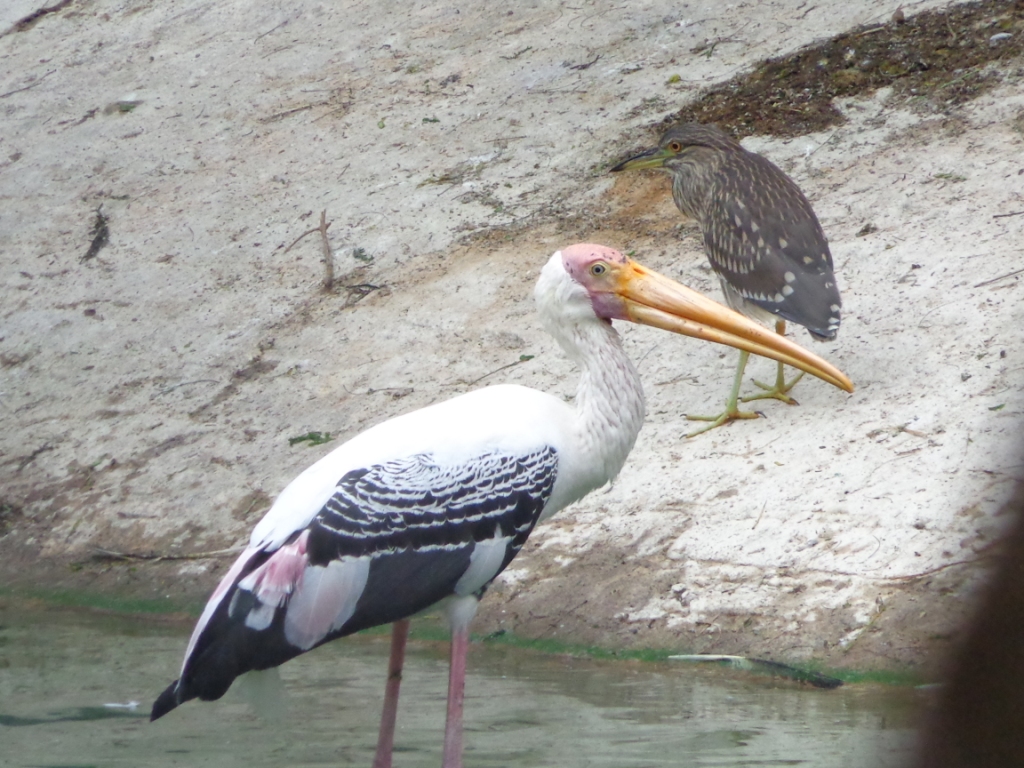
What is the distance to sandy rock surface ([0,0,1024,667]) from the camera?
5078 mm

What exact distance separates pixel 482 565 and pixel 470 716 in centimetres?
71

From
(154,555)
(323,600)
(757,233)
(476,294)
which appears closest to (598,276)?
(323,600)

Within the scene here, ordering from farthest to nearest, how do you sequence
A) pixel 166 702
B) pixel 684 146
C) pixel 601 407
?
pixel 684 146
pixel 601 407
pixel 166 702

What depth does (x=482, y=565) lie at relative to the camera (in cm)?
397

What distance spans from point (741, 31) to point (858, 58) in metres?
1.07

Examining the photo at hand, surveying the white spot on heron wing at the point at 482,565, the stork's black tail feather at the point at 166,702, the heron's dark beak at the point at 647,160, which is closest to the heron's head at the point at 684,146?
the heron's dark beak at the point at 647,160

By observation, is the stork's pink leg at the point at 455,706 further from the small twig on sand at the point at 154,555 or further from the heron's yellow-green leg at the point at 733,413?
the heron's yellow-green leg at the point at 733,413

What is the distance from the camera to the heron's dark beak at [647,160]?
23.3 feet

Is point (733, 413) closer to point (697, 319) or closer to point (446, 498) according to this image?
point (697, 319)

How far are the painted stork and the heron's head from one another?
9.04 ft

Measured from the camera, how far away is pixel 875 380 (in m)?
6.00

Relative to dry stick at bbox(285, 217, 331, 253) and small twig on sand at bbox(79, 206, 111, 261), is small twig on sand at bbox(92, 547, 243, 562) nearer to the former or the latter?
dry stick at bbox(285, 217, 331, 253)

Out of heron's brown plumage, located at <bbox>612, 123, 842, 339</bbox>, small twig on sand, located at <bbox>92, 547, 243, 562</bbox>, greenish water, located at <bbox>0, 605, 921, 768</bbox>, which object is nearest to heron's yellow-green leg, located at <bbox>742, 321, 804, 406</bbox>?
heron's brown plumage, located at <bbox>612, 123, 842, 339</bbox>

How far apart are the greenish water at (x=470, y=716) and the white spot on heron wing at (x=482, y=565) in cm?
52
